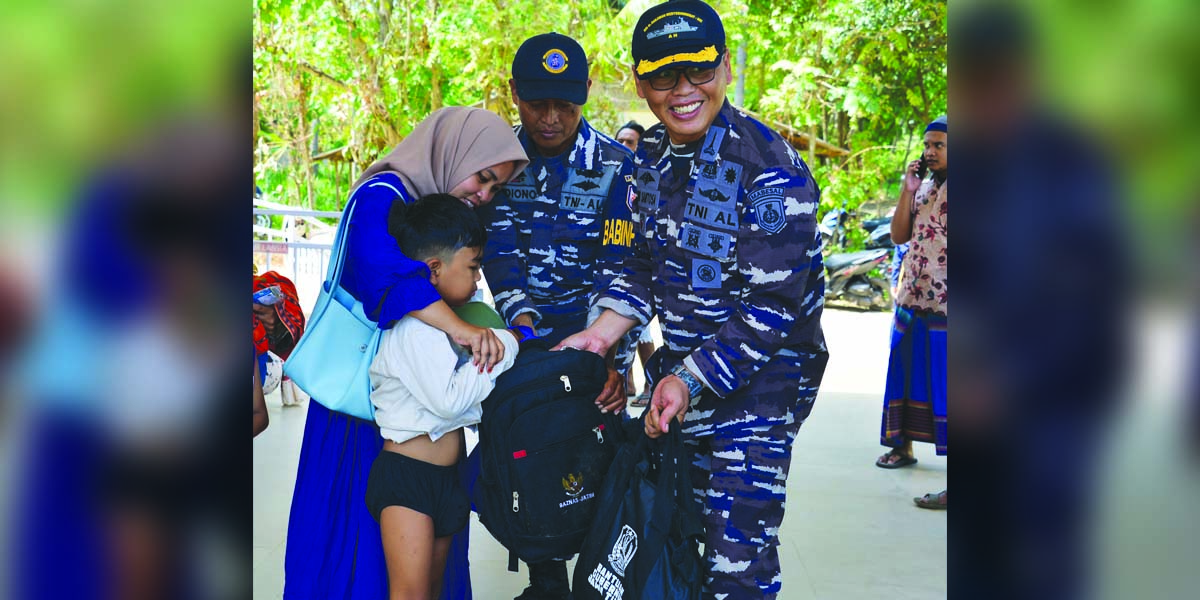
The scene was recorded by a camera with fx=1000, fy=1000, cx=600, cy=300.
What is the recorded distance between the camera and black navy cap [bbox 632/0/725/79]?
6.76 ft

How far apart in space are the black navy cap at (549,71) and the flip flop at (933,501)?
2530mm

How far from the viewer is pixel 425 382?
2.20m

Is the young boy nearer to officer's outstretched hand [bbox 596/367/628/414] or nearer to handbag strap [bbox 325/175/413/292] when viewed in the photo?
handbag strap [bbox 325/175/413/292]

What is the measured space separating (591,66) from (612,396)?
11.0 meters

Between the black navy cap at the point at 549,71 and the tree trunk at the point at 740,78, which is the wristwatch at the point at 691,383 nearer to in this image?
the black navy cap at the point at 549,71

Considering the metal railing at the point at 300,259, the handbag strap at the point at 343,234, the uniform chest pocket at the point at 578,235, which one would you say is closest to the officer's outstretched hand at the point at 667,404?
the handbag strap at the point at 343,234

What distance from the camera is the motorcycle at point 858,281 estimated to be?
1423 cm

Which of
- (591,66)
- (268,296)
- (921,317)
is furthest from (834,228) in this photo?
(268,296)
